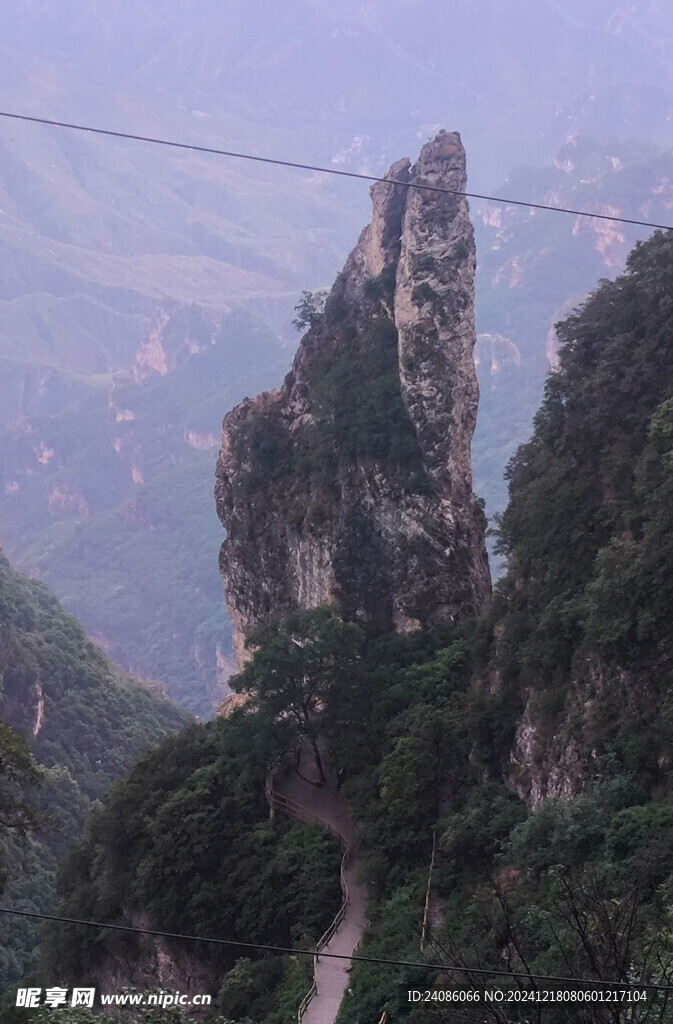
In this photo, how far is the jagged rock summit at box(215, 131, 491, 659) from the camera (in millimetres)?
24969

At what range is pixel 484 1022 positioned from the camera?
28.0 ft

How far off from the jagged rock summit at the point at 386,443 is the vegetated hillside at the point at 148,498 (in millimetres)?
58285

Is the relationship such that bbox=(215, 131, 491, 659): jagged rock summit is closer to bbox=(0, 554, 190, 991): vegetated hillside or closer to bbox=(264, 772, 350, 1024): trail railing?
bbox=(264, 772, 350, 1024): trail railing

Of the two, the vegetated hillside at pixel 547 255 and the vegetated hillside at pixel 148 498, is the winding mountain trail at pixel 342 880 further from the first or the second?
the vegetated hillside at pixel 547 255

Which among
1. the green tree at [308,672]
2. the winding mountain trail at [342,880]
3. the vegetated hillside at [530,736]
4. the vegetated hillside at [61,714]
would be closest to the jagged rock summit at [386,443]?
the vegetated hillside at [530,736]

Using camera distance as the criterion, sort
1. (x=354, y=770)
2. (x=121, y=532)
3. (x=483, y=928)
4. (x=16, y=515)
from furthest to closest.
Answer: (x=16, y=515) < (x=121, y=532) < (x=354, y=770) < (x=483, y=928)

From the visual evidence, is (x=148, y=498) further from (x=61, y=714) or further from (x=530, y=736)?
(x=530, y=736)

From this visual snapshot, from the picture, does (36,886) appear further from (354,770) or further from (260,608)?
(354,770)

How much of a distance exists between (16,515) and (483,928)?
12857cm

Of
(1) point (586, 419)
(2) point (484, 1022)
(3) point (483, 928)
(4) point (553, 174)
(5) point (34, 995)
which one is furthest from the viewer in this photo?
(4) point (553, 174)

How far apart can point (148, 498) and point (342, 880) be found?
359ft

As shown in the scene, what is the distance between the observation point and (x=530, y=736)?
17125mm

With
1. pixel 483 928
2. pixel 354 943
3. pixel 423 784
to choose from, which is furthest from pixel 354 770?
pixel 483 928

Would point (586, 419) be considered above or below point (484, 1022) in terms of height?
above
